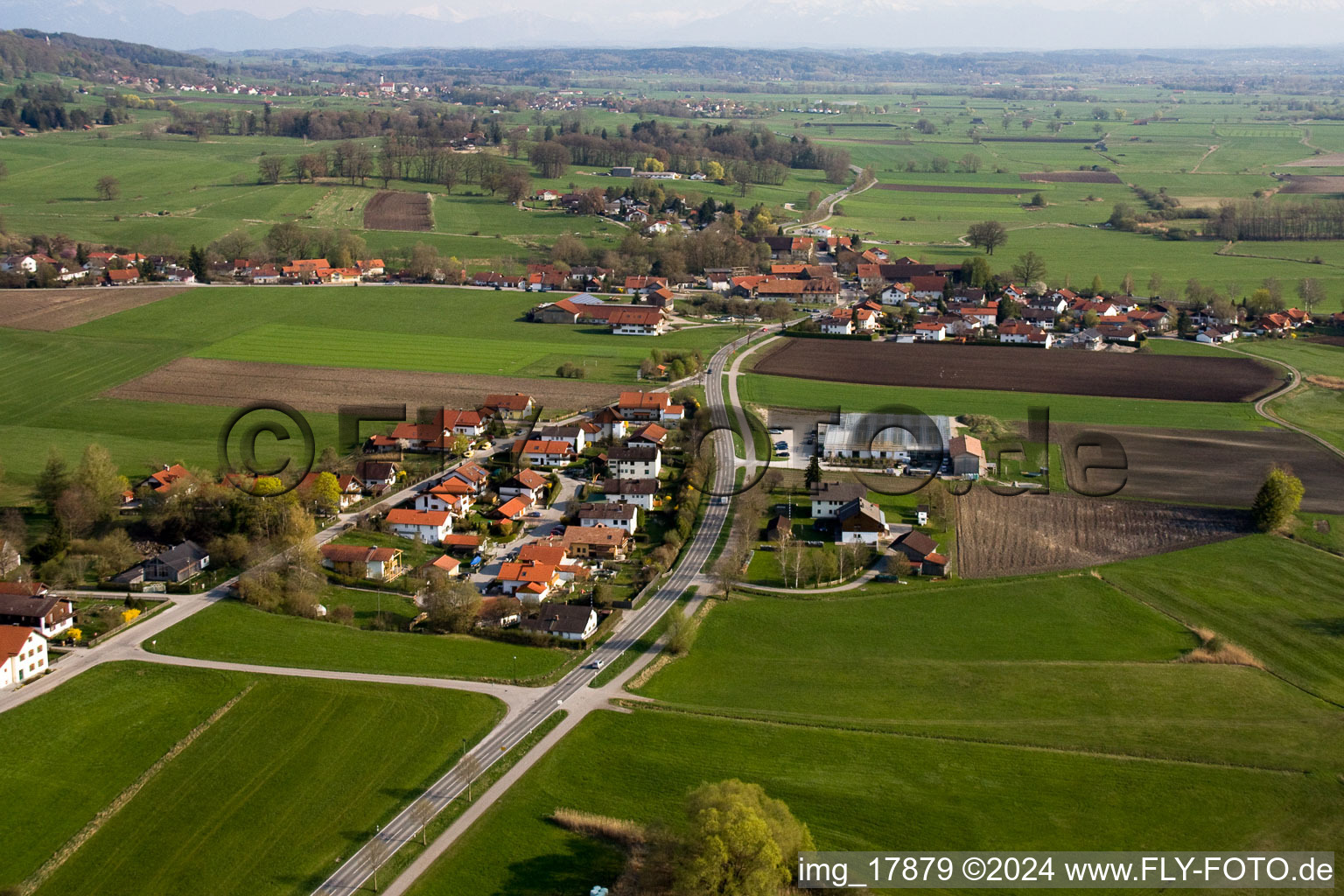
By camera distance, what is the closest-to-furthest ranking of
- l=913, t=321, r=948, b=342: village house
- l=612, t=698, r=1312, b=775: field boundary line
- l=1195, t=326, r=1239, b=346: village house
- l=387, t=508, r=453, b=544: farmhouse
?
l=612, t=698, r=1312, b=775: field boundary line
l=387, t=508, r=453, b=544: farmhouse
l=1195, t=326, r=1239, b=346: village house
l=913, t=321, r=948, b=342: village house

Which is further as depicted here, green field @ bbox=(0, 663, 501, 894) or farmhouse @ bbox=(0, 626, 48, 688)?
farmhouse @ bbox=(0, 626, 48, 688)

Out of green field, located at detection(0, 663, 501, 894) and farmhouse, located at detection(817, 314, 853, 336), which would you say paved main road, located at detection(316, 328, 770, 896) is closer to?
green field, located at detection(0, 663, 501, 894)

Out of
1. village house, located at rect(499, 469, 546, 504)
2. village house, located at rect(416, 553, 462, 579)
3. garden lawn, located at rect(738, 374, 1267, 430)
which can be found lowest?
village house, located at rect(416, 553, 462, 579)

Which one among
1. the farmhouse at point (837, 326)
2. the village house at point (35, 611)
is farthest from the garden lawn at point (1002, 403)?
the village house at point (35, 611)

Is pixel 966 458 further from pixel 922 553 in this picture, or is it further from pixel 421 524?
pixel 421 524

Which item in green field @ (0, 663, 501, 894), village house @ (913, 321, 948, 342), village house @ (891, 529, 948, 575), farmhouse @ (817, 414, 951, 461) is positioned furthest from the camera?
village house @ (913, 321, 948, 342)

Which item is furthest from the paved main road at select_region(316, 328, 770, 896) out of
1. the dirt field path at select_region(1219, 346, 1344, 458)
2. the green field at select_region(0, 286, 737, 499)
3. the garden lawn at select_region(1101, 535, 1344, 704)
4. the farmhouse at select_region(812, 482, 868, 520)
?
the dirt field path at select_region(1219, 346, 1344, 458)

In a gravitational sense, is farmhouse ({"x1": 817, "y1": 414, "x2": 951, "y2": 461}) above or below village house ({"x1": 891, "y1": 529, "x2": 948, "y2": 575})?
above
